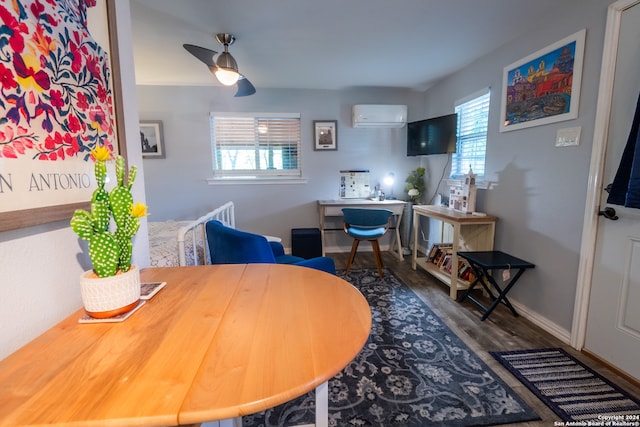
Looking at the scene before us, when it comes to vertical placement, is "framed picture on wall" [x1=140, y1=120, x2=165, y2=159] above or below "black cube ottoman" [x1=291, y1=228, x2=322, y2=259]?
above

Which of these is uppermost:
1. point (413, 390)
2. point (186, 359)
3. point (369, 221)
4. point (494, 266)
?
point (186, 359)

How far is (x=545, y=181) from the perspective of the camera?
6.86 feet

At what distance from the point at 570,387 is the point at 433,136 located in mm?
2660

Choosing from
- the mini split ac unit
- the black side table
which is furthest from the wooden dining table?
the mini split ac unit

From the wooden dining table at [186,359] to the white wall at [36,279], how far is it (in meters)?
0.05

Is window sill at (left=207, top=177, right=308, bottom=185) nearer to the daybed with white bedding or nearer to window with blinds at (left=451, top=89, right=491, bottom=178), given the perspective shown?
the daybed with white bedding

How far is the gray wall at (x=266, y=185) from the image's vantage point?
12.0 feet

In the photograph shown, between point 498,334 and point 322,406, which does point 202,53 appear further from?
point 498,334

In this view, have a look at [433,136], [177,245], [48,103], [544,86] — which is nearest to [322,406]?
[48,103]

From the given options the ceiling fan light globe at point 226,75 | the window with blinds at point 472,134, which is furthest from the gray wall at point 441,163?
the ceiling fan light globe at point 226,75

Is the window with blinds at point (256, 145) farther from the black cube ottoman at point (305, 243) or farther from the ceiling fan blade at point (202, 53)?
the ceiling fan blade at point (202, 53)

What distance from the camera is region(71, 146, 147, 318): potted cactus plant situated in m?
0.72

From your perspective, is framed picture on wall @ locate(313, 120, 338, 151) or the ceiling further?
framed picture on wall @ locate(313, 120, 338, 151)

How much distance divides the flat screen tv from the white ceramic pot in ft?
10.7
